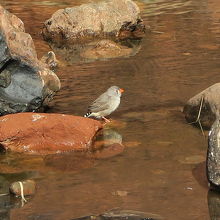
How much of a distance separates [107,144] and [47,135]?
0.83m

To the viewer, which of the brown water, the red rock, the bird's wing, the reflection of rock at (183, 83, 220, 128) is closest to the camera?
the brown water

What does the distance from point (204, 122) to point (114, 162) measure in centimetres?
196

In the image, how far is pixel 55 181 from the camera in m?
8.98

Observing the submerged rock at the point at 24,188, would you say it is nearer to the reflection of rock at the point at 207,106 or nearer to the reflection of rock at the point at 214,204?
the reflection of rock at the point at 214,204

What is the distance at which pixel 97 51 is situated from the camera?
17.0 meters

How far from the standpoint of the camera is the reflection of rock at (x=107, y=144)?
9.92m

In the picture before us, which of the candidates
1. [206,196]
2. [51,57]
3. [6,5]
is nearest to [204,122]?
[206,196]

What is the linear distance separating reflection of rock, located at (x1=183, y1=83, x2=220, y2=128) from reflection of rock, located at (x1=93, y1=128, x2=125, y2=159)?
1.24m

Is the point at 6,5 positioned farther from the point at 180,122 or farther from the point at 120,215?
the point at 120,215

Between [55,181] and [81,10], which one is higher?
[55,181]

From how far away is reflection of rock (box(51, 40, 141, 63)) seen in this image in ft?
54.3

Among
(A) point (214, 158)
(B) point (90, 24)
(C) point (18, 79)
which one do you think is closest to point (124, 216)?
(A) point (214, 158)

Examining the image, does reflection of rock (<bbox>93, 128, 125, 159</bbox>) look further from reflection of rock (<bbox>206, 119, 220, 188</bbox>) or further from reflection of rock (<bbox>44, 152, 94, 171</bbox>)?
reflection of rock (<bbox>206, 119, 220, 188</bbox>)

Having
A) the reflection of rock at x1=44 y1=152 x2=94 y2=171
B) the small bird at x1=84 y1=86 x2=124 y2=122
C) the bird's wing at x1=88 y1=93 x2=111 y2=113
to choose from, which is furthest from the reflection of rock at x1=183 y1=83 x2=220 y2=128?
the reflection of rock at x1=44 y1=152 x2=94 y2=171
